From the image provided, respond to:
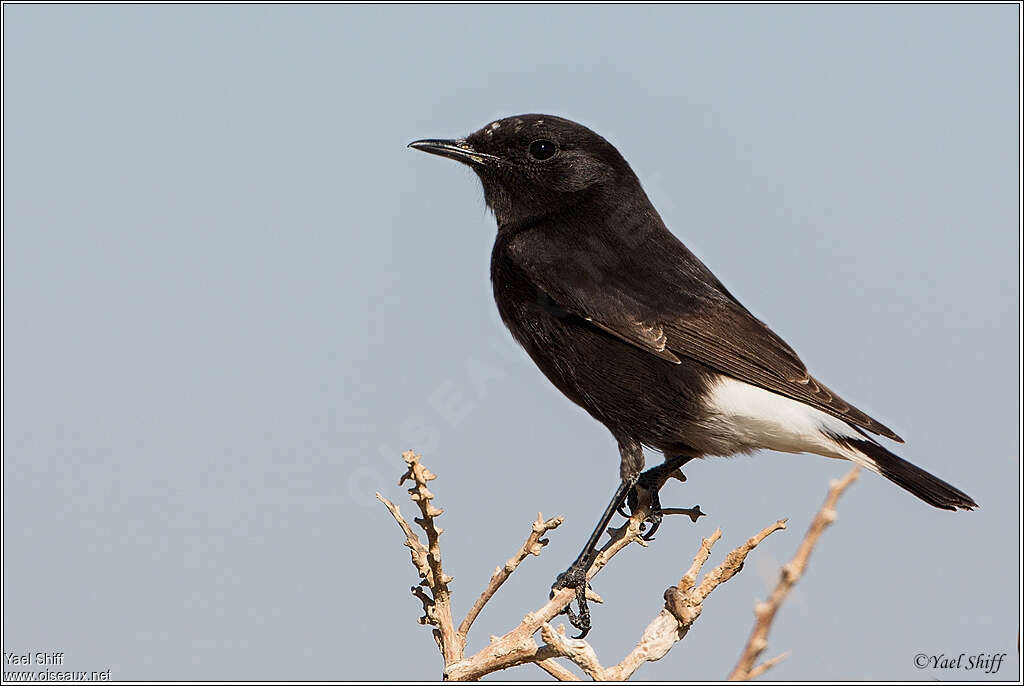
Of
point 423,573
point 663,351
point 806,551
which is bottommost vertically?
point 423,573

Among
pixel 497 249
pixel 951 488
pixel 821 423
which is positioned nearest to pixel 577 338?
pixel 497 249

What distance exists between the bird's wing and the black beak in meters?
0.59

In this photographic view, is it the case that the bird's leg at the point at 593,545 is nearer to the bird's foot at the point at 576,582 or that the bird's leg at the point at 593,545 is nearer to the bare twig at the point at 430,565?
the bird's foot at the point at 576,582

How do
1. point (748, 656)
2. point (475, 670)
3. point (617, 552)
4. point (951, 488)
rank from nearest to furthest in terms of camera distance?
point (748, 656), point (475, 670), point (617, 552), point (951, 488)

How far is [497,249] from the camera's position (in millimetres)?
5410

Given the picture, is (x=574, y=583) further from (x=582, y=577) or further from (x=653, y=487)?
(x=653, y=487)

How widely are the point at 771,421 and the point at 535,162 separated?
70.5 inches

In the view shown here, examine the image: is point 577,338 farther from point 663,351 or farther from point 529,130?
point 529,130

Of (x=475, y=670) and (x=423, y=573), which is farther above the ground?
(x=423, y=573)

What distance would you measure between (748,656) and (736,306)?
3.54m

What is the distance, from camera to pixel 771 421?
15.5 feet

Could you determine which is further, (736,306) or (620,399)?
(736,306)

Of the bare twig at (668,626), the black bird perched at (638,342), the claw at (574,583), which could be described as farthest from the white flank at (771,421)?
the bare twig at (668,626)

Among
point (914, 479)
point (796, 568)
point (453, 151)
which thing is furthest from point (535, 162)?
point (796, 568)
